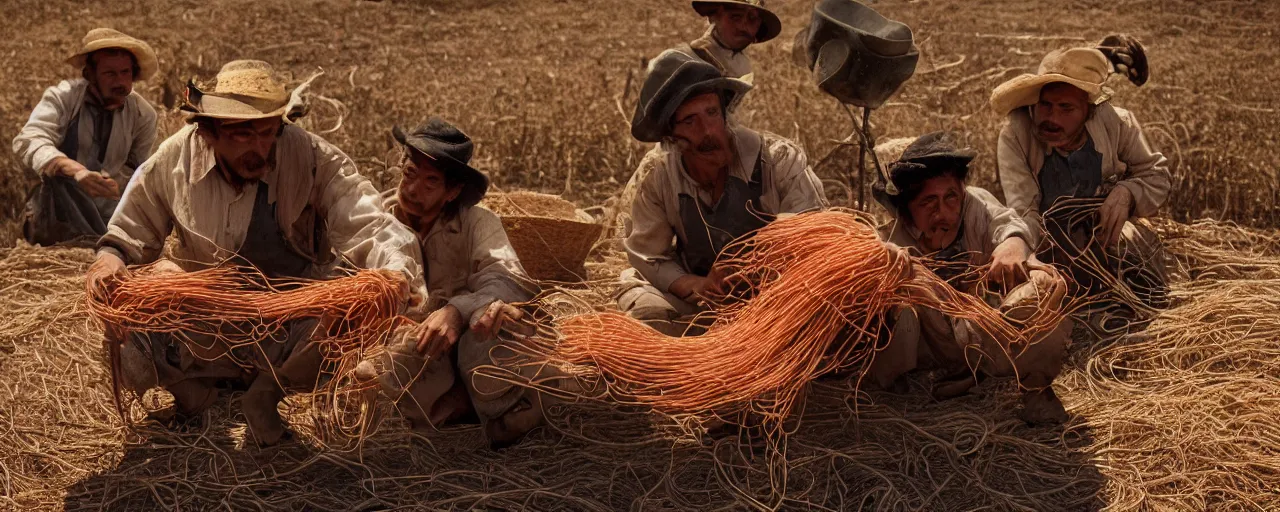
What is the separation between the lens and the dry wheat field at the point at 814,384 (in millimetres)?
4820

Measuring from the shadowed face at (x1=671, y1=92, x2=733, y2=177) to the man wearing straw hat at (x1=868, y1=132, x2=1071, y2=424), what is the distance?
69 cm

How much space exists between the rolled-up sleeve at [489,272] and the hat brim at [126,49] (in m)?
3.38

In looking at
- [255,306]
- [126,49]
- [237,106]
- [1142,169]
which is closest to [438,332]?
[255,306]

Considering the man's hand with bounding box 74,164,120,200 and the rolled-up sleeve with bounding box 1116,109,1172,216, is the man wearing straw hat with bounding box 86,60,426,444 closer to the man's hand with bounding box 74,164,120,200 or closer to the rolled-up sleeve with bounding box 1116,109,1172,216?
the man's hand with bounding box 74,164,120,200

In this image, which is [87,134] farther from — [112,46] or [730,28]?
[730,28]

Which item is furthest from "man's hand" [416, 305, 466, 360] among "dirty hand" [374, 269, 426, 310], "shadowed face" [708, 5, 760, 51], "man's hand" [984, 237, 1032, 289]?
"shadowed face" [708, 5, 760, 51]

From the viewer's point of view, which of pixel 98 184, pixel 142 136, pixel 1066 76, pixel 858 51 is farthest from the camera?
pixel 142 136

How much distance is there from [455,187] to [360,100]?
5.63m

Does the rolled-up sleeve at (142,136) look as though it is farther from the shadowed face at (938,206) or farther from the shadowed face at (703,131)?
the shadowed face at (938,206)

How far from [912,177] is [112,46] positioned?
488 cm

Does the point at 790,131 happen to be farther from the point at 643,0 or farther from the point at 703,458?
the point at 643,0

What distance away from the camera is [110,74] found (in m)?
7.71

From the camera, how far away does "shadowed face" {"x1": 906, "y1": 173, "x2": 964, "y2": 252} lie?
16.9ft

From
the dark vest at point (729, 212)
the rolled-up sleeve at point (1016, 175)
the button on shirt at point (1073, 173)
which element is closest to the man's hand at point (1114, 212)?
the button on shirt at point (1073, 173)
